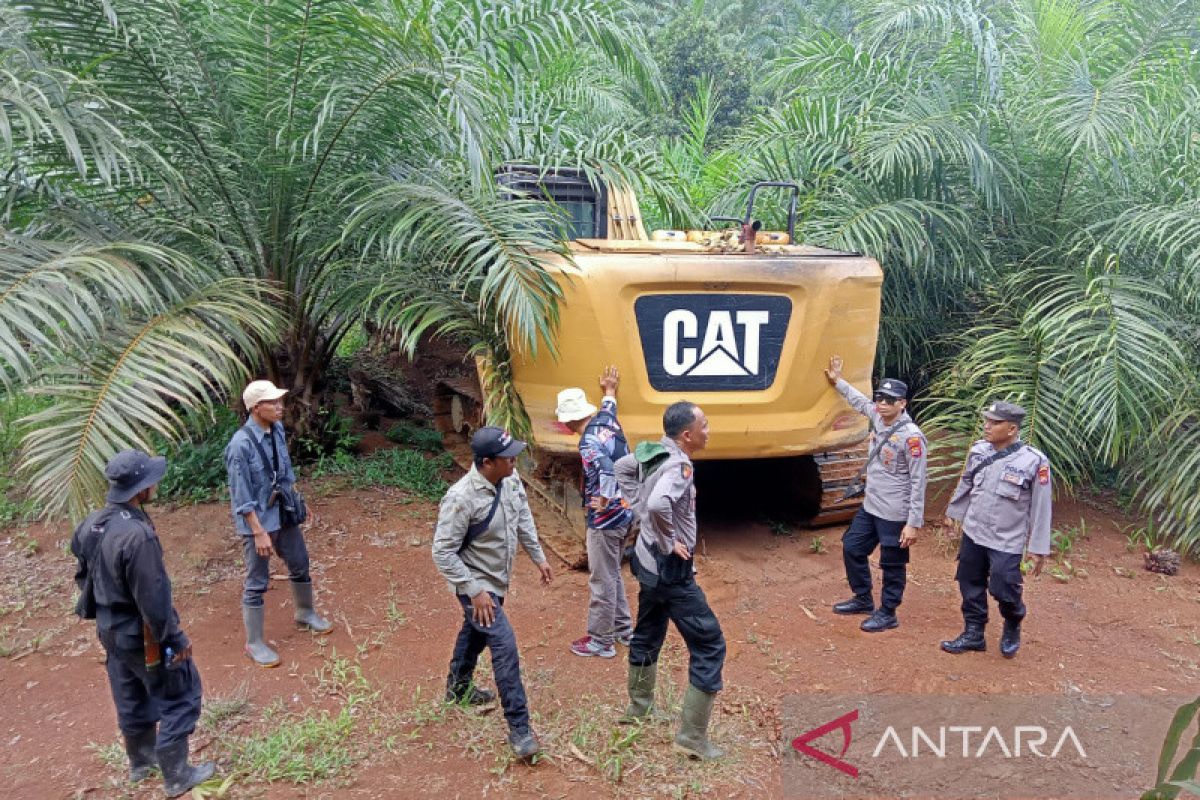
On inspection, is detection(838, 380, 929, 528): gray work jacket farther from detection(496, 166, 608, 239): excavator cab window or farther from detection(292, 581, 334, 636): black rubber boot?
detection(496, 166, 608, 239): excavator cab window

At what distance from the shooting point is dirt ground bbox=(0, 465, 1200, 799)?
10.8ft

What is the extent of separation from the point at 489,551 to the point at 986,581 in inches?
91.2

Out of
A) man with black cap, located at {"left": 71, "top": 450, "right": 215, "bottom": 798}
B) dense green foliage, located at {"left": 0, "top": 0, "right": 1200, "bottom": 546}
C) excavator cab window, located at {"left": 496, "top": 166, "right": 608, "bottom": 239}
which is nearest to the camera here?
man with black cap, located at {"left": 71, "top": 450, "right": 215, "bottom": 798}

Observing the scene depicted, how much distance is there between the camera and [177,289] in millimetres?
4918

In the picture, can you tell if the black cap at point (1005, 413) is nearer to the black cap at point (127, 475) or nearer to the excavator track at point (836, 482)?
the excavator track at point (836, 482)

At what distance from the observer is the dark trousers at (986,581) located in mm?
3975

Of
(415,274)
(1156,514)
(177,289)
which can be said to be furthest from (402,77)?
(1156,514)

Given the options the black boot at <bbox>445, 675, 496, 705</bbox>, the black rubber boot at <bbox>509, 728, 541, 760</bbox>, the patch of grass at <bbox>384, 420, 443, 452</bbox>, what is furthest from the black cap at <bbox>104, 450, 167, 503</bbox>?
the patch of grass at <bbox>384, 420, 443, 452</bbox>

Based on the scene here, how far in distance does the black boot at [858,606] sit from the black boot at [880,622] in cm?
17

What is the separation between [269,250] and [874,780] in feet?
14.6

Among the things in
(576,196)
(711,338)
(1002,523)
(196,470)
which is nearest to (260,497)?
(711,338)

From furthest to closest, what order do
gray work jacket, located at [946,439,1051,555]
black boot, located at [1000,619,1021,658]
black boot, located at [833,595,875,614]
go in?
black boot, located at [833,595,875,614] → black boot, located at [1000,619,1021,658] → gray work jacket, located at [946,439,1051,555]

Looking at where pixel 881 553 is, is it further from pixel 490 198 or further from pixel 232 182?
pixel 232 182

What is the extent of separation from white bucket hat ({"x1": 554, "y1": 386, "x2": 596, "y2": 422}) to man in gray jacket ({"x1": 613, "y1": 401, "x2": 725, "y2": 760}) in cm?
84
